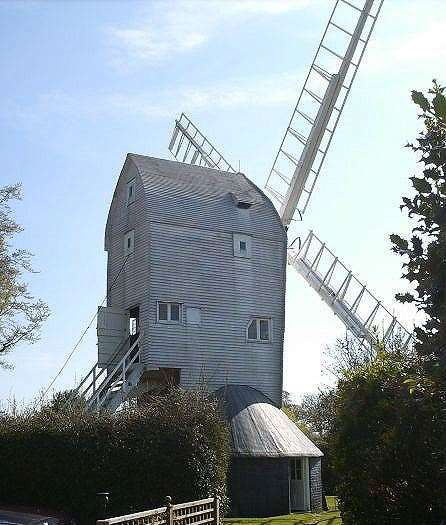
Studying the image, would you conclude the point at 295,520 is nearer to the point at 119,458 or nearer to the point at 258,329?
the point at 119,458

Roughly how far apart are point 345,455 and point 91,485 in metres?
7.88

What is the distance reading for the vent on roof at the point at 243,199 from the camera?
34.0 meters

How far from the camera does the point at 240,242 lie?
33.2 metres

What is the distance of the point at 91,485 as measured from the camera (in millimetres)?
21719

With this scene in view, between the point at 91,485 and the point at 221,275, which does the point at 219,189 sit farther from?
the point at 91,485

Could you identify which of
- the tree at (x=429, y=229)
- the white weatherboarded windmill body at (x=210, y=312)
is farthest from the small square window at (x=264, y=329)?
the tree at (x=429, y=229)

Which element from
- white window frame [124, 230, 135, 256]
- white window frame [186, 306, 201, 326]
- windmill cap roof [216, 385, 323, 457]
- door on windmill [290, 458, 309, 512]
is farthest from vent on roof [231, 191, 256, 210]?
door on windmill [290, 458, 309, 512]

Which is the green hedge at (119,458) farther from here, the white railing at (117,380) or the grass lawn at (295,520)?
the white railing at (117,380)

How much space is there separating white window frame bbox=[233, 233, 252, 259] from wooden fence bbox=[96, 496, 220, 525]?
15.8 meters

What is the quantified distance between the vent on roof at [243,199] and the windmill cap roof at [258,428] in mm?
8320

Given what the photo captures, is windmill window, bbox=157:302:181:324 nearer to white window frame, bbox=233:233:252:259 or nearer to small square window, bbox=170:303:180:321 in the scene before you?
small square window, bbox=170:303:180:321

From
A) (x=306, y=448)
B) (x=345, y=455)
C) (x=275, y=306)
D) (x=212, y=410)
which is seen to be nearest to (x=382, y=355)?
(x=345, y=455)

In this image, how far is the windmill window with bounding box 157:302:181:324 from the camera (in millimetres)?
30516

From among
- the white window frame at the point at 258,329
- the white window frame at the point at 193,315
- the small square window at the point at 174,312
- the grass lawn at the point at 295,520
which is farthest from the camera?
the white window frame at the point at 258,329
